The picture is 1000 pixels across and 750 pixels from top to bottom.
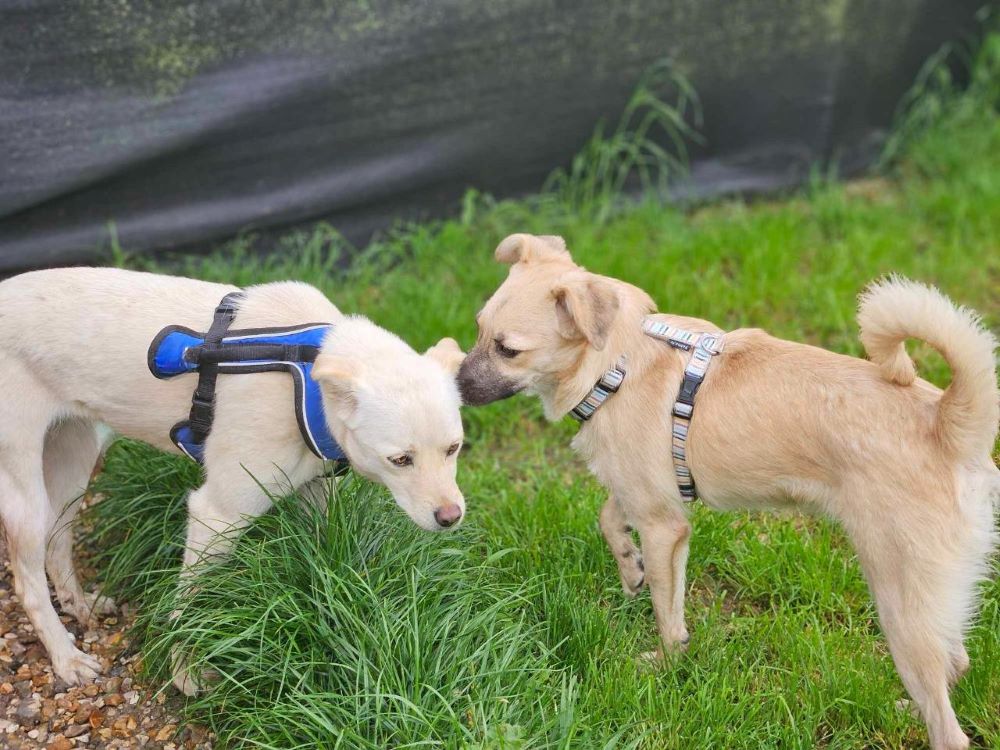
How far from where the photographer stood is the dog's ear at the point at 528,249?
3.91 meters

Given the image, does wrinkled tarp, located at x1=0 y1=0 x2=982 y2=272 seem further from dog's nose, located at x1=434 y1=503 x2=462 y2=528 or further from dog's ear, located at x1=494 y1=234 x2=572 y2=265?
dog's nose, located at x1=434 y1=503 x2=462 y2=528

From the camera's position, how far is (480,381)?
12.0 ft

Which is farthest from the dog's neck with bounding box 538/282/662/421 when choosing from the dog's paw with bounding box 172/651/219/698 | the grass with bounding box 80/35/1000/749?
the dog's paw with bounding box 172/651/219/698

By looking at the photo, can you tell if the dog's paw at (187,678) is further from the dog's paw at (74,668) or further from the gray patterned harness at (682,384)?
the gray patterned harness at (682,384)

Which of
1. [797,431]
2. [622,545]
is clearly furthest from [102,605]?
[797,431]

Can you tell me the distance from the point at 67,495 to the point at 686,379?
7.47 ft

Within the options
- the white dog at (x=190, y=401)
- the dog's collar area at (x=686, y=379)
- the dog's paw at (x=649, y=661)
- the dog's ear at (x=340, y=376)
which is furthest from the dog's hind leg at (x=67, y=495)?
the dog's collar area at (x=686, y=379)

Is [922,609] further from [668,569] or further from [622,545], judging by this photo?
[622,545]

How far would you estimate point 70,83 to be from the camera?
4914mm

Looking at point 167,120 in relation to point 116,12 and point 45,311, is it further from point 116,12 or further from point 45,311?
point 45,311

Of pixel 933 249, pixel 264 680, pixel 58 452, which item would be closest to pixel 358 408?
pixel 264 680

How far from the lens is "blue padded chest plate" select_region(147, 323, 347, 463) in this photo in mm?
3299

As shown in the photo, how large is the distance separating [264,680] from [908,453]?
6.69 ft

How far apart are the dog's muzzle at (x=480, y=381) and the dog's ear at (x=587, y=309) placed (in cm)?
27
